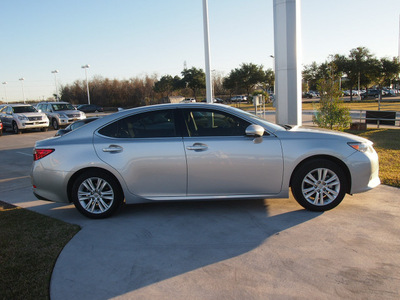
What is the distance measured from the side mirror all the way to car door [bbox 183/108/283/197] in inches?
3.4

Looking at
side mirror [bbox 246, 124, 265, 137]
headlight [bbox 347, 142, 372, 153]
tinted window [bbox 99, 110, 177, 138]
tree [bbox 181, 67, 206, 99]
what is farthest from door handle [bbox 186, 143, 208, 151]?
tree [bbox 181, 67, 206, 99]

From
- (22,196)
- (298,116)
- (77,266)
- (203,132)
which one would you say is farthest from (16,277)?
(298,116)

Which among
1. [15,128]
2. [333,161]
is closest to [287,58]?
[333,161]

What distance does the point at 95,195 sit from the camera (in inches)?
202

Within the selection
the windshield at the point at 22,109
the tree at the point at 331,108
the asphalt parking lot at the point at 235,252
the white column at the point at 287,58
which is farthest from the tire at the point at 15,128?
the asphalt parking lot at the point at 235,252

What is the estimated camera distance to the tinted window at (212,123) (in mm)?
5037

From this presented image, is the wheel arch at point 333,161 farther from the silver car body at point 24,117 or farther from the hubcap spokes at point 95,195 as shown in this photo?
the silver car body at point 24,117

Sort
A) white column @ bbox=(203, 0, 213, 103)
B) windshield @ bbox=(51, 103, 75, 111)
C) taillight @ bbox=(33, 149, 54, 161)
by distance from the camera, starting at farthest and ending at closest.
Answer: windshield @ bbox=(51, 103, 75, 111) < white column @ bbox=(203, 0, 213, 103) < taillight @ bbox=(33, 149, 54, 161)

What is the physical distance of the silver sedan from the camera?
4.89m

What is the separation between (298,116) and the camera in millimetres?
10320

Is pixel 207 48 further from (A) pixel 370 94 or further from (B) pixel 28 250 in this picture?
(A) pixel 370 94

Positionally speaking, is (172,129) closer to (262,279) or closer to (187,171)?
(187,171)

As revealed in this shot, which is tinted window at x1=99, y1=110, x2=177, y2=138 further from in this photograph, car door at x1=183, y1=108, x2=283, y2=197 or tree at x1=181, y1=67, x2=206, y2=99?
tree at x1=181, y1=67, x2=206, y2=99

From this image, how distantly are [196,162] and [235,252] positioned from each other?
145cm
